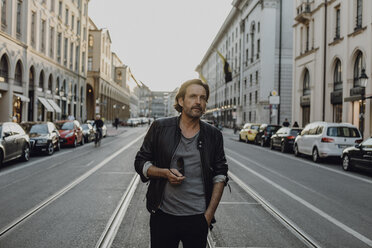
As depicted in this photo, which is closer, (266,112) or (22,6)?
(22,6)

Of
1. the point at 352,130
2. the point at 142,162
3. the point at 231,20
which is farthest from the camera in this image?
the point at 231,20

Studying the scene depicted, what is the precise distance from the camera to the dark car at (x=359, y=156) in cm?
1215

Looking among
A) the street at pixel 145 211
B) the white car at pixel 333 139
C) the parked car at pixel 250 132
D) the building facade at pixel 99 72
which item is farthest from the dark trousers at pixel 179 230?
the building facade at pixel 99 72

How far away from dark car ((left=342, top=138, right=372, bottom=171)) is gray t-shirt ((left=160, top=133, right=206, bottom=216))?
426 inches

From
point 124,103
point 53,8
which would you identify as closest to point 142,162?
point 53,8

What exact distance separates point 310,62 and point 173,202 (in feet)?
101

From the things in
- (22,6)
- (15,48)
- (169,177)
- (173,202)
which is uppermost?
(22,6)

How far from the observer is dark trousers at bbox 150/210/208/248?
2.58m

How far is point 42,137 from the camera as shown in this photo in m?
16.8

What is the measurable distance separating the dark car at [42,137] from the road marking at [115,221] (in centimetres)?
915

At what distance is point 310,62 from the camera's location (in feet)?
102

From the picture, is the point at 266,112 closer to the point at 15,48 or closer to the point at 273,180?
the point at 15,48

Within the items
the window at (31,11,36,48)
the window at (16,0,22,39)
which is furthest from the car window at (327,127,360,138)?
the window at (31,11,36,48)

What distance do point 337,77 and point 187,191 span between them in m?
27.4
